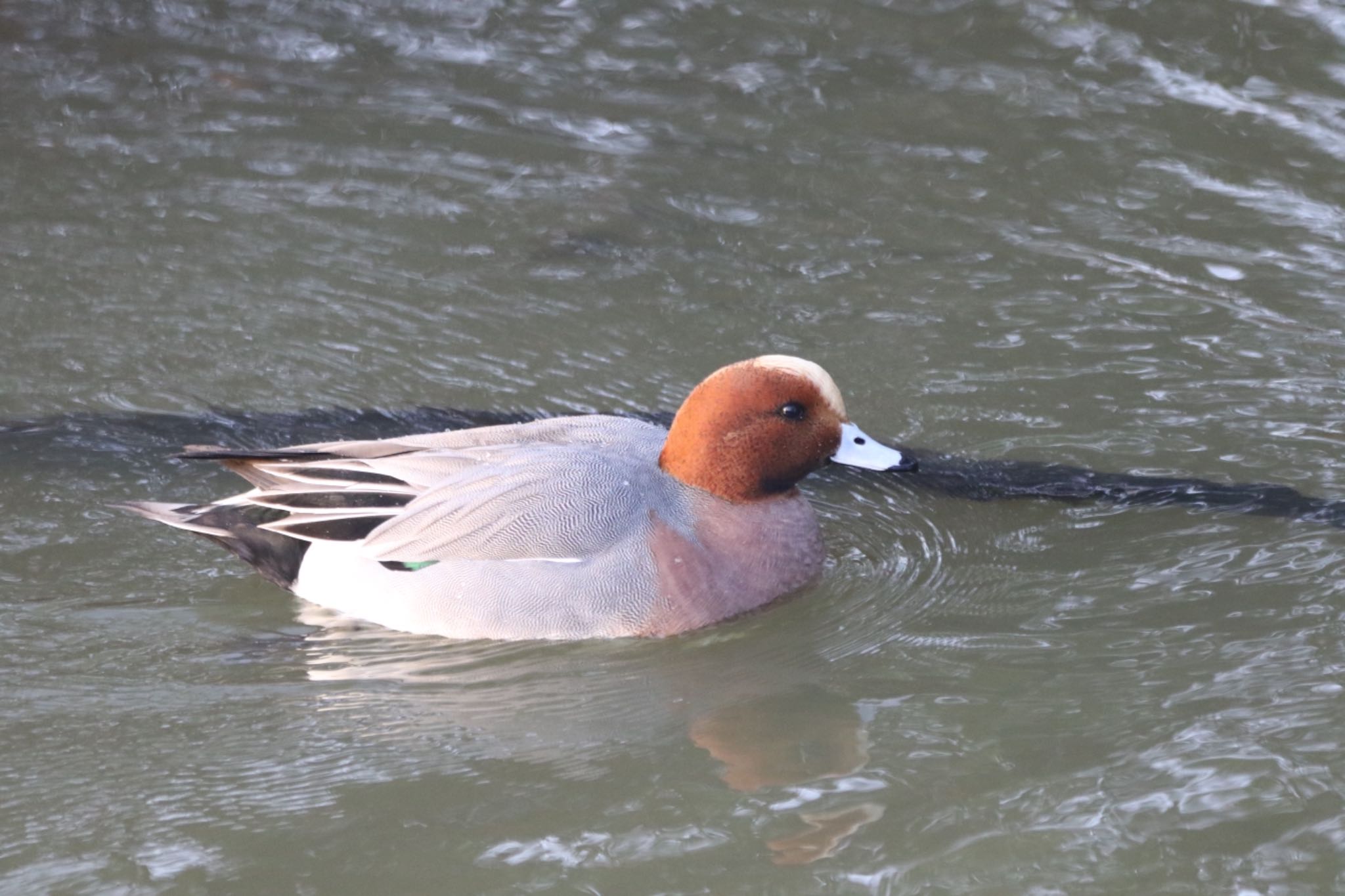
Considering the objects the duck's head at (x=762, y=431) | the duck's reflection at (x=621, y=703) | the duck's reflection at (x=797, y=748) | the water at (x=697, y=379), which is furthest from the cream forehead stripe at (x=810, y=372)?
the duck's reflection at (x=797, y=748)

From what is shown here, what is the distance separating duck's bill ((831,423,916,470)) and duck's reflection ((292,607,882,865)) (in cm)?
65

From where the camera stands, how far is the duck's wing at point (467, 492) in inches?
200

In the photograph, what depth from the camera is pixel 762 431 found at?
5328mm

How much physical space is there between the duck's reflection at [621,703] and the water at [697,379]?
0.02 m

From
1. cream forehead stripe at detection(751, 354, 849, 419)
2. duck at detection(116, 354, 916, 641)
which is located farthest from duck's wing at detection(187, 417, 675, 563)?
cream forehead stripe at detection(751, 354, 849, 419)

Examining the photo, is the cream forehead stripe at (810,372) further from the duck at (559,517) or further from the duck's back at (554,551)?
the duck's back at (554,551)

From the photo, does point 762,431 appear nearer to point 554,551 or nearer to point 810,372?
point 810,372

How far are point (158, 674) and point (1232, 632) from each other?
3321mm

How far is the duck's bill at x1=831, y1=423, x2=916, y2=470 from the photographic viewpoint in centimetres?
533

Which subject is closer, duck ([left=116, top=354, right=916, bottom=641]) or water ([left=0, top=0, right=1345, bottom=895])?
water ([left=0, top=0, right=1345, bottom=895])

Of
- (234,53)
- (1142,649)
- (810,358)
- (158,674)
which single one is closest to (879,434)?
(810,358)

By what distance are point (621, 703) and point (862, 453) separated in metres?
1.26

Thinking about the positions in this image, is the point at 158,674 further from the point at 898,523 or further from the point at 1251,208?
the point at 1251,208

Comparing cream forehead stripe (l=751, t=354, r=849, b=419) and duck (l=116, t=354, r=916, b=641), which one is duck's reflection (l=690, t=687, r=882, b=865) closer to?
duck (l=116, t=354, r=916, b=641)
